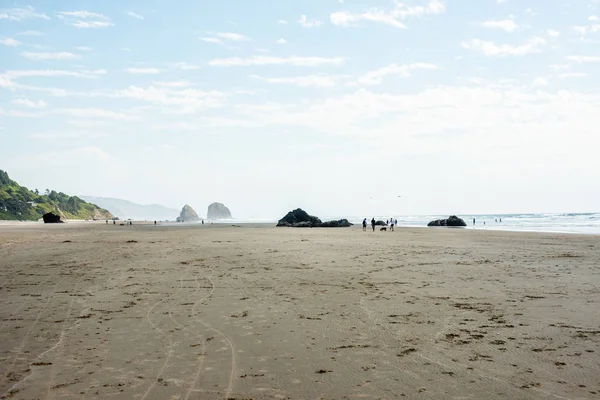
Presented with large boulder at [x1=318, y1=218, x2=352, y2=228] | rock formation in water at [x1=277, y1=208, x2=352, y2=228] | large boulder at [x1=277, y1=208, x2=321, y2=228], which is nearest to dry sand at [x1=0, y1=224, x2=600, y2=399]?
large boulder at [x1=318, y1=218, x2=352, y2=228]

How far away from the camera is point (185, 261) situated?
63.8ft

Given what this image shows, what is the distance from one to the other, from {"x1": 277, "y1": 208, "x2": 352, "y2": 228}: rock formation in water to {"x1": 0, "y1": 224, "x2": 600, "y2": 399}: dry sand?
6005 centimetres

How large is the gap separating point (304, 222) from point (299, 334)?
226 feet

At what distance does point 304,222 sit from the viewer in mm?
76750

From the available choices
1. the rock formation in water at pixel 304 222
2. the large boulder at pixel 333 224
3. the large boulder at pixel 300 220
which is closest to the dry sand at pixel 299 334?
the large boulder at pixel 333 224

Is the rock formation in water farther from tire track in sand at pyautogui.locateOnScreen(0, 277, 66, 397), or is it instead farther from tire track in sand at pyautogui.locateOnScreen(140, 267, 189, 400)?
tire track in sand at pyautogui.locateOnScreen(0, 277, 66, 397)

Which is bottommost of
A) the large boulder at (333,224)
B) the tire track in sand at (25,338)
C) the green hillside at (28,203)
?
the tire track in sand at (25,338)

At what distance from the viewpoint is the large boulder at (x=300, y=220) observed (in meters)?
76.2

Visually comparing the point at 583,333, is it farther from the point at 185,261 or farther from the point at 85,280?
the point at 185,261

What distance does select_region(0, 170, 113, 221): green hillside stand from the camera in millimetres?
143750

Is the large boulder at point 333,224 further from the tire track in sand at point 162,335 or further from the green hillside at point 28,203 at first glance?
the green hillside at point 28,203

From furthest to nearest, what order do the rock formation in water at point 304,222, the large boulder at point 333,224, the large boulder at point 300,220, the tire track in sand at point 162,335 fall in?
the large boulder at point 300,220, the rock formation in water at point 304,222, the large boulder at point 333,224, the tire track in sand at point 162,335

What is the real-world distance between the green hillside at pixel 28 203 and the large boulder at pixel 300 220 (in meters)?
103

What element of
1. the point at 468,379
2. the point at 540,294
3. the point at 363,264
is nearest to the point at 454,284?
the point at 540,294
